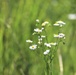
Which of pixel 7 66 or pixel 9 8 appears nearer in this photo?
pixel 7 66

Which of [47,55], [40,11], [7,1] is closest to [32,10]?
[40,11]

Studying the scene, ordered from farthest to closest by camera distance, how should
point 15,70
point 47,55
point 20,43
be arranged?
point 20,43
point 15,70
point 47,55

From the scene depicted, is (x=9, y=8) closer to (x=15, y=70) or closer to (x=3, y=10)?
(x=3, y=10)

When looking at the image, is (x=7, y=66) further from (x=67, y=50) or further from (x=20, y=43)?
(x=67, y=50)

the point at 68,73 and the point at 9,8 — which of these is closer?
the point at 68,73

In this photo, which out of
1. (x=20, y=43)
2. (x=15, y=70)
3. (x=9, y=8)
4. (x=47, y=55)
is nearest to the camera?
(x=47, y=55)

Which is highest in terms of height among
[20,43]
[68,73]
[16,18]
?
[16,18]

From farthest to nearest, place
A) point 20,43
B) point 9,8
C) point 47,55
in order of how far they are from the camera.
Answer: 1. point 9,8
2. point 20,43
3. point 47,55

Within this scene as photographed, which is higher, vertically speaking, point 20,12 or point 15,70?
point 20,12

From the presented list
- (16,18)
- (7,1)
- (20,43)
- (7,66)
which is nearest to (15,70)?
(7,66)
